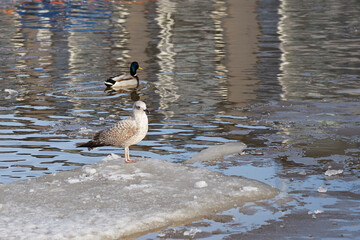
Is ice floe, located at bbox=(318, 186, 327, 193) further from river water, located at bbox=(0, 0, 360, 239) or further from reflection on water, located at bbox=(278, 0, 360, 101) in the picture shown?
reflection on water, located at bbox=(278, 0, 360, 101)

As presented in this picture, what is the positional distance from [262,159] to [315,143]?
121cm

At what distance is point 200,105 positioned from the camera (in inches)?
565

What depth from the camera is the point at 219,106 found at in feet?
46.6

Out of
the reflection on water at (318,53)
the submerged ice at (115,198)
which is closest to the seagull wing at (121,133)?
the submerged ice at (115,198)

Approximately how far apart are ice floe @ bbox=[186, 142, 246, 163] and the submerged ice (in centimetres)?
82

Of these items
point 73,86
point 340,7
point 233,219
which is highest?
point 233,219

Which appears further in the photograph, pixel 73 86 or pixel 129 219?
pixel 73 86

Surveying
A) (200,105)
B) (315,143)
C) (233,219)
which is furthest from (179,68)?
(233,219)

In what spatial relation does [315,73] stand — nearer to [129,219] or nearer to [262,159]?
[262,159]

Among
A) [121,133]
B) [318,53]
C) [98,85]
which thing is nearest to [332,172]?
[121,133]

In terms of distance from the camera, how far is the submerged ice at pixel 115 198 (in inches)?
286

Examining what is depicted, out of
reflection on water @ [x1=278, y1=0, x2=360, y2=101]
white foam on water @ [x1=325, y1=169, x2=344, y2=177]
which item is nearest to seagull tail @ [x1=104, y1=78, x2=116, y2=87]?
reflection on water @ [x1=278, y1=0, x2=360, y2=101]

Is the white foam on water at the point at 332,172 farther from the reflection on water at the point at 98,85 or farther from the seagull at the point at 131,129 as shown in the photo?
the seagull at the point at 131,129

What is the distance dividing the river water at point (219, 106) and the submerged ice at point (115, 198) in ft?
0.89
